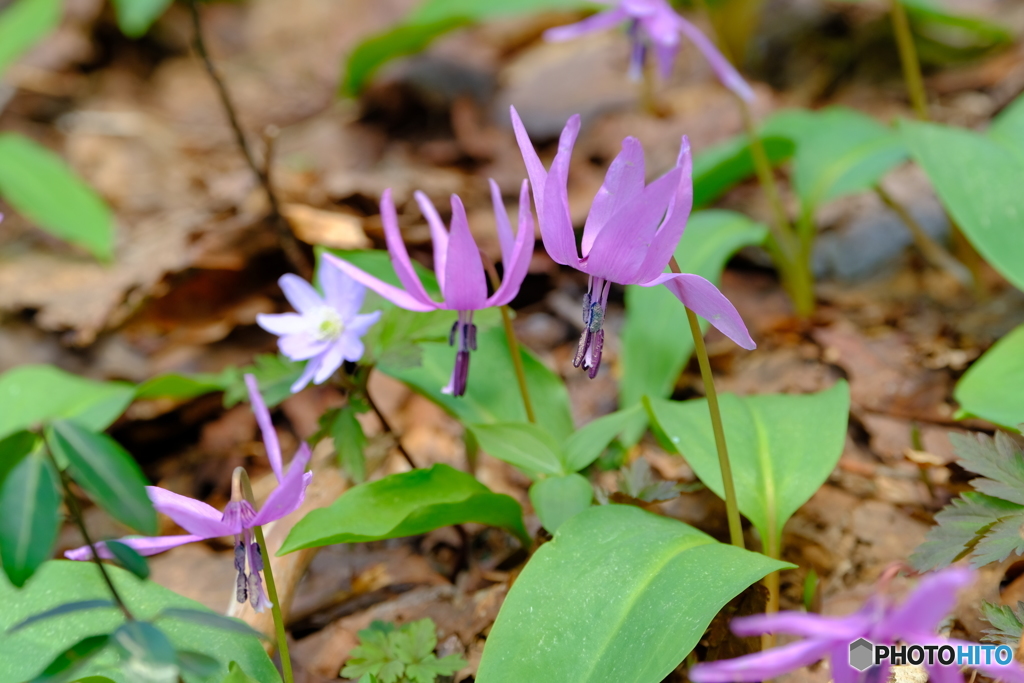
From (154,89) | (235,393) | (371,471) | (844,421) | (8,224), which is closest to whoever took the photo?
(844,421)

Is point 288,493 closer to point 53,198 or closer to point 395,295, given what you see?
point 395,295

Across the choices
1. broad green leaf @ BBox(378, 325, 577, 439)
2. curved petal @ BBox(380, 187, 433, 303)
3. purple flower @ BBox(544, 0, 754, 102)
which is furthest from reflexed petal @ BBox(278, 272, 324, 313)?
purple flower @ BBox(544, 0, 754, 102)

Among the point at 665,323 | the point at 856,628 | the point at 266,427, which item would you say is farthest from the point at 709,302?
the point at 665,323

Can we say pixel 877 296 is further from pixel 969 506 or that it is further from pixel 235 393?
pixel 235 393

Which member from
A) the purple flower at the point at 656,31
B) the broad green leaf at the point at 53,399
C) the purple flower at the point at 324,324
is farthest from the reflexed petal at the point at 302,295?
the purple flower at the point at 656,31

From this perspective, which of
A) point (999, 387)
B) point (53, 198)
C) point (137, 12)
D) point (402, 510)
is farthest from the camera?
point (137, 12)

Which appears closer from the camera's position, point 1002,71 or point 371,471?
point 371,471

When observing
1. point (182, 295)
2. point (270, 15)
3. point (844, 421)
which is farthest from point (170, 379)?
point (270, 15)
